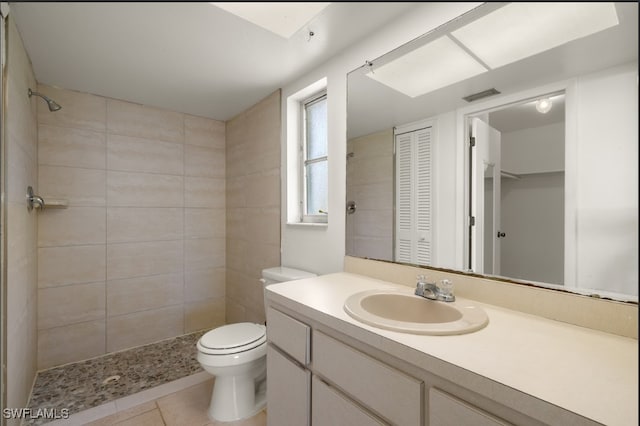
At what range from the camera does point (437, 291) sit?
119 cm

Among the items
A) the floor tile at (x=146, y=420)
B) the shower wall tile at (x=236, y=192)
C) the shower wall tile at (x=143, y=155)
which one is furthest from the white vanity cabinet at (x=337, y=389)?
the shower wall tile at (x=143, y=155)

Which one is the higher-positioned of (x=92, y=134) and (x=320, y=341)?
(x=92, y=134)

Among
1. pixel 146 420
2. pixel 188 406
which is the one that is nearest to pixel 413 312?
pixel 188 406

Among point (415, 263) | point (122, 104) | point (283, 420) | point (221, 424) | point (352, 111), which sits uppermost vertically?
→ point (122, 104)

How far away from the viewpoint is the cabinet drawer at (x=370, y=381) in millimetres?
823

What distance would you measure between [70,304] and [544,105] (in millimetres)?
3179

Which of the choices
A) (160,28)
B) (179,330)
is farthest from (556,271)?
(179,330)

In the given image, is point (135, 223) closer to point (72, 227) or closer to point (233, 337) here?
point (72, 227)

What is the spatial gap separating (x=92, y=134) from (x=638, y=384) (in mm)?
3069

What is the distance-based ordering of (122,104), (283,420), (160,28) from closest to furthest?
(283,420), (160,28), (122,104)

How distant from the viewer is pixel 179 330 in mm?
2770

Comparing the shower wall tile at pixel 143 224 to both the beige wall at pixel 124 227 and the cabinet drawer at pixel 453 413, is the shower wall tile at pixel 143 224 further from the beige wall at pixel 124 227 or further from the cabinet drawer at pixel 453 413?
the cabinet drawer at pixel 453 413

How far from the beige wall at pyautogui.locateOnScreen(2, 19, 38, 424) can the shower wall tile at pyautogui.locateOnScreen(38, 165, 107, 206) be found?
0.20m

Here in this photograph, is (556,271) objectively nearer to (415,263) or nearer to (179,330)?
(415,263)
